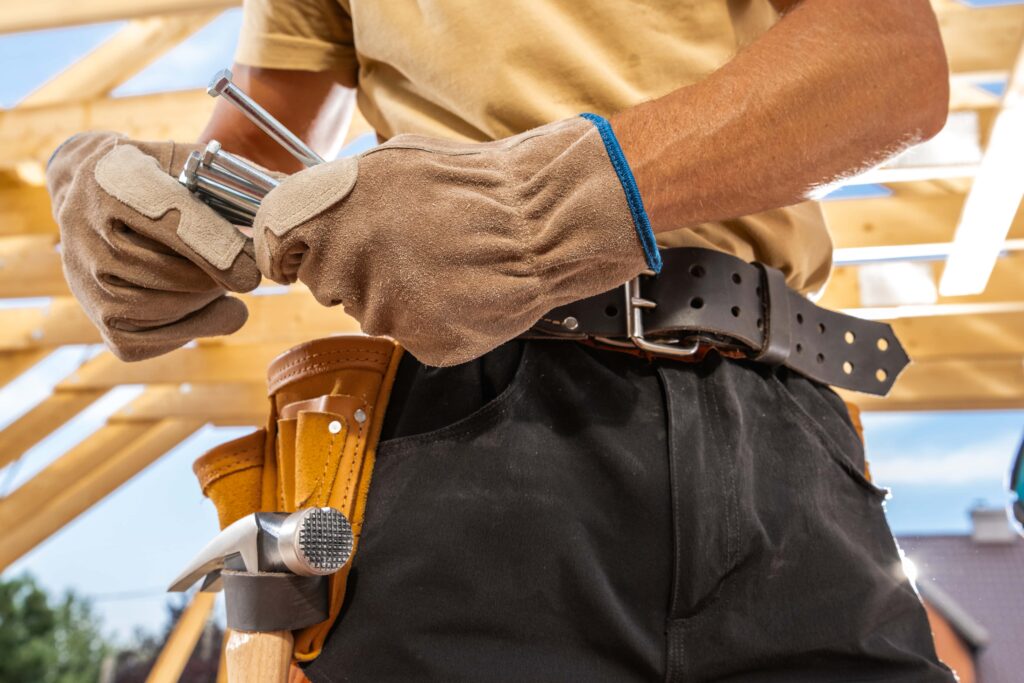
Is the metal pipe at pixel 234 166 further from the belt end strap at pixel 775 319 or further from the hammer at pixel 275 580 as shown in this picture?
the belt end strap at pixel 775 319

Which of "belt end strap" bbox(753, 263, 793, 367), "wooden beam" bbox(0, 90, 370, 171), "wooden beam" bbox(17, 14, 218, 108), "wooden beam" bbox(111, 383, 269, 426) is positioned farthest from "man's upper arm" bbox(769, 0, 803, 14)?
"wooden beam" bbox(111, 383, 269, 426)

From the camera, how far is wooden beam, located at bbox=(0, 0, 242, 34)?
2697 mm

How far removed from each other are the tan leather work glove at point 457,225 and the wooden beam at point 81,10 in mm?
2195

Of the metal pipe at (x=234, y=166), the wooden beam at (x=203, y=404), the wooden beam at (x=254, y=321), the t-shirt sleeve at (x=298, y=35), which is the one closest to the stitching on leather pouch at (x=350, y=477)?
the metal pipe at (x=234, y=166)

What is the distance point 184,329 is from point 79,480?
5792 mm

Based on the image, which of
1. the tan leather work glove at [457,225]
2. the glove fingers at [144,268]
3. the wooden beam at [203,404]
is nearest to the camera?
the tan leather work glove at [457,225]

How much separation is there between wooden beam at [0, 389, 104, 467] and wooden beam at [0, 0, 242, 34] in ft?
9.63

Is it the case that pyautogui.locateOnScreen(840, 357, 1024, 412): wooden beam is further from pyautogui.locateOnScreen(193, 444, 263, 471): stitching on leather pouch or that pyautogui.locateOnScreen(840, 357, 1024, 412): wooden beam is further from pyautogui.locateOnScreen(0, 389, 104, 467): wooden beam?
pyautogui.locateOnScreen(193, 444, 263, 471): stitching on leather pouch

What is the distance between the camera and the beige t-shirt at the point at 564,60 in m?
0.87

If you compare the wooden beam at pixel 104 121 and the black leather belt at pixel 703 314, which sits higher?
the black leather belt at pixel 703 314

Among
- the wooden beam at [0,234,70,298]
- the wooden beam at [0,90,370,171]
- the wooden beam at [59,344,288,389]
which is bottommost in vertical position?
the wooden beam at [59,344,288,389]

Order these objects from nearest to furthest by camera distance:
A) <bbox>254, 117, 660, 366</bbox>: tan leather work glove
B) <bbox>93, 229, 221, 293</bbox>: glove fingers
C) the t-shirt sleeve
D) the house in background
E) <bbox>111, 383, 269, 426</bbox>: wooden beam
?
1. <bbox>254, 117, 660, 366</bbox>: tan leather work glove
2. <bbox>93, 229, 221, 293</bbox>: glove fingers
3. the t-shirt sleeve
4. the house in background
5. <bbox>111, 383, 269, 426</bbox>: wooden beam

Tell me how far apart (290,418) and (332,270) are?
222mm

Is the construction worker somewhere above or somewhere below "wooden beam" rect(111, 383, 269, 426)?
above
